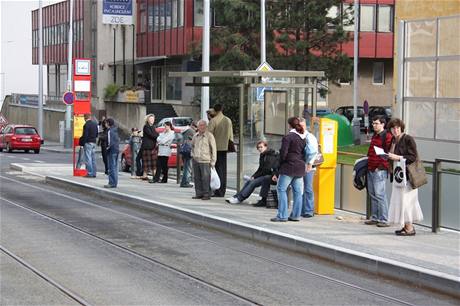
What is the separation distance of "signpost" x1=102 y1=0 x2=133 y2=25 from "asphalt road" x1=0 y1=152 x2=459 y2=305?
41956mm

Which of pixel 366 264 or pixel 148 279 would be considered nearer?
pixel 148 279

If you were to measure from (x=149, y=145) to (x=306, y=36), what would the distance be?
2106 cm

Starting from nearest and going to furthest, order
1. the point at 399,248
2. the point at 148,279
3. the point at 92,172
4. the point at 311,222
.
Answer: the point at 148,279 → the point at 399,248 → the point at 311,222 → the point at 92,172

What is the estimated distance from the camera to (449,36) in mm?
23281

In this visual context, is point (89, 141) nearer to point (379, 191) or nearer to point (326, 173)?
point (326, 173)

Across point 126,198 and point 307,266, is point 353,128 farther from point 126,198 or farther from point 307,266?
point 307,266

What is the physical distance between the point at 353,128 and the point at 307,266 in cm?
3076

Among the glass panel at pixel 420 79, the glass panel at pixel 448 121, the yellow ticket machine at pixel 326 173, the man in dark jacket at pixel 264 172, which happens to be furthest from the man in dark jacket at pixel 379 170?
the glass panel at pixel 420 79

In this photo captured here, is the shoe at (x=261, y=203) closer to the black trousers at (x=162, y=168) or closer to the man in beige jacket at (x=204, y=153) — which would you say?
the man in beige jacket at (x=204, y=153)

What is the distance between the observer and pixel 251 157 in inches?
643

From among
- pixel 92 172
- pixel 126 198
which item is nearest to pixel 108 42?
pixel 92 172

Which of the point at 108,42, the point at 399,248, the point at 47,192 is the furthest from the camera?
the point at 108,42

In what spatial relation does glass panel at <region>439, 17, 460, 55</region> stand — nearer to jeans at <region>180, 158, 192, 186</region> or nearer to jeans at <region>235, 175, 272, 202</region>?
jeans at <region>180, 158, 192, 186</region>

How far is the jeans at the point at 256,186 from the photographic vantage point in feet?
48.6
